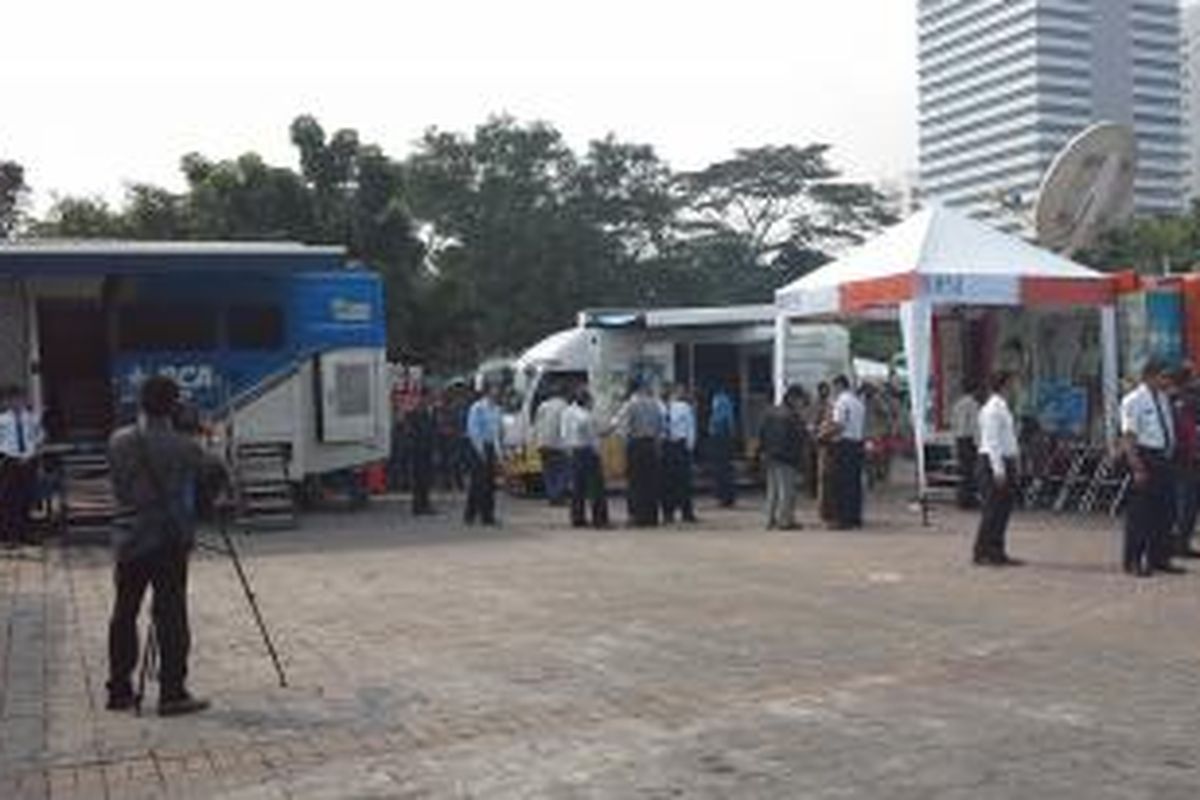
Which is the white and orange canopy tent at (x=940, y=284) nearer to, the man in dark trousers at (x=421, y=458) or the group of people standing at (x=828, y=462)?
the group of people standing at (x=828, y=462)

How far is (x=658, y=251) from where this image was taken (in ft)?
206

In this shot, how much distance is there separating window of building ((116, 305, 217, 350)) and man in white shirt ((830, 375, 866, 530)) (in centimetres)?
780

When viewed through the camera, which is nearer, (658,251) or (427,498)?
(427,498)

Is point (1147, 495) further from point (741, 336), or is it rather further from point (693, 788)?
point (741, 336)

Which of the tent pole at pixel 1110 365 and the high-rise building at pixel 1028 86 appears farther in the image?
the high-rise building at pixel 1028 86

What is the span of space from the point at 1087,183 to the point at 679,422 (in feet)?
24.7

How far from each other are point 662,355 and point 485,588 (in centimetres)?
1299

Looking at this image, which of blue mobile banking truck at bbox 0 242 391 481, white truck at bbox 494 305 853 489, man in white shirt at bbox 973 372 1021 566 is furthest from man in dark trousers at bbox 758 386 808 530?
white truck at bbox 494 305 853 489

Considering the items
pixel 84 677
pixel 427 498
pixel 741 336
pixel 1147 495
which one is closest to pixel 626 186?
pixel 741 336

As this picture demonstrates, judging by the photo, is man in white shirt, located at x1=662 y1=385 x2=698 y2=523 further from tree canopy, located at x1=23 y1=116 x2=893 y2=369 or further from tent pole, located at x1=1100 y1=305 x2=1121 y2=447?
tree canopy, located at x1=23 y1=116 x2=893 y2=369

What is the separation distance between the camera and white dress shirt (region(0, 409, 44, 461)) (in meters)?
20.5

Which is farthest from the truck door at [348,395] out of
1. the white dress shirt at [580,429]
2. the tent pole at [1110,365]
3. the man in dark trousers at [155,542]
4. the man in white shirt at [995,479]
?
the man in dark trousers at [155,542]

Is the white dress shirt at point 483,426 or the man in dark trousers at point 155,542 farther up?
the white dress shirt at point 483,426

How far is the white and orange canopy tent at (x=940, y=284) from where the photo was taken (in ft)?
70.5
